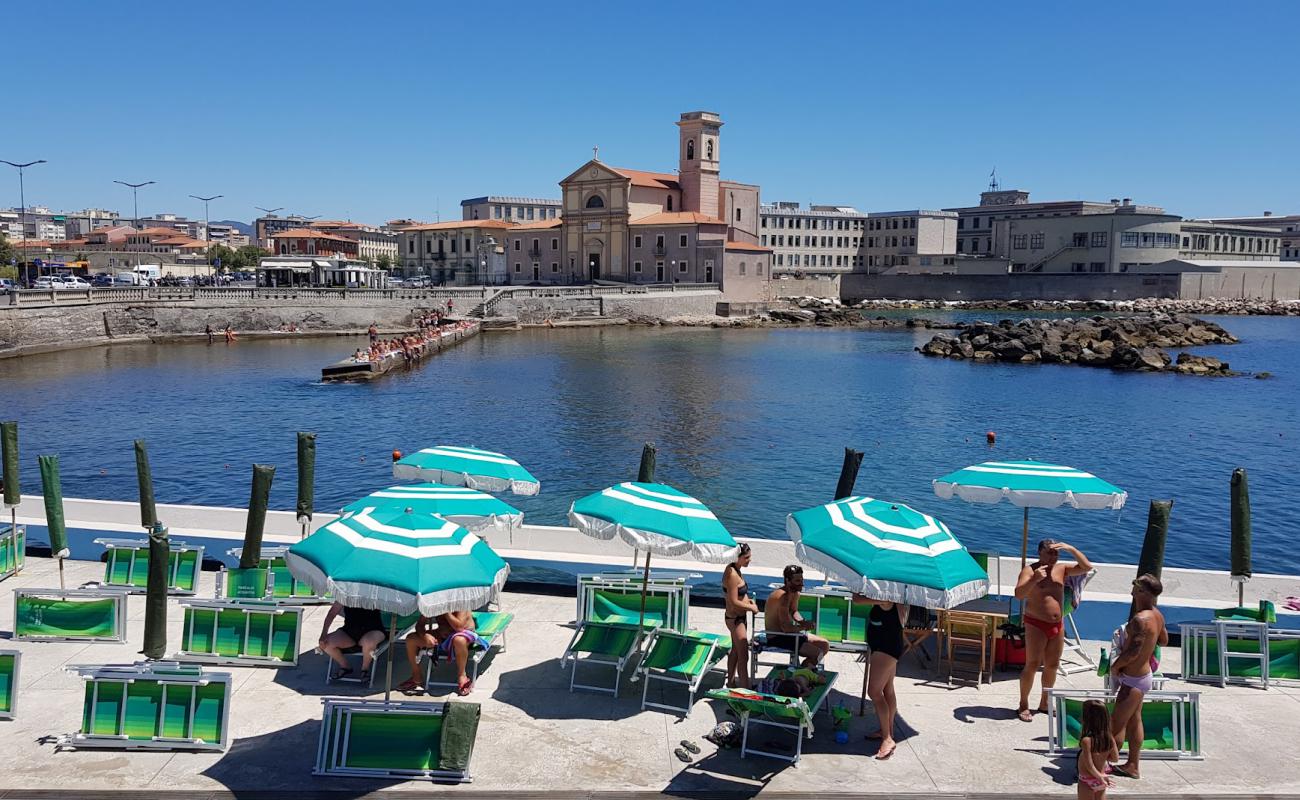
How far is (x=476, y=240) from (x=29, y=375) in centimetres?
6745

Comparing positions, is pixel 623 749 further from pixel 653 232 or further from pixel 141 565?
pixel 653 232

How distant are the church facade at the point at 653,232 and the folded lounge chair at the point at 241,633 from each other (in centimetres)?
8624

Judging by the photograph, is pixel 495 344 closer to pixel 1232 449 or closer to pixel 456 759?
pixel 1232 449

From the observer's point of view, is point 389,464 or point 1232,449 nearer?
point 389,464

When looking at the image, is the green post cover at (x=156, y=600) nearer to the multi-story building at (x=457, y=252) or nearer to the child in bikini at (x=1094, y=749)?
the child in bikini at (x=1094, y=749)

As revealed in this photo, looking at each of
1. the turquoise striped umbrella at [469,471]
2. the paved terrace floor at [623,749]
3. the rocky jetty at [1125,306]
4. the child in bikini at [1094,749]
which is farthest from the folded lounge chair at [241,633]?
the rocky jetty at [1125,306]

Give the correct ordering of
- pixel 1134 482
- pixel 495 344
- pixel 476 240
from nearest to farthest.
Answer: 1. pixel 1134 482
2. pixel 495 344
3. pixel 476 240

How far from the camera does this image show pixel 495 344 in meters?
67.6

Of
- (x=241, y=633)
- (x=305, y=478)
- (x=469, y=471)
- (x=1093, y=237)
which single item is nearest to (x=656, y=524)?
(x=469, y=471)

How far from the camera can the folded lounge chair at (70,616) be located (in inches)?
386

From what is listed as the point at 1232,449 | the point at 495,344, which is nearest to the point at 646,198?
the point at 495,344

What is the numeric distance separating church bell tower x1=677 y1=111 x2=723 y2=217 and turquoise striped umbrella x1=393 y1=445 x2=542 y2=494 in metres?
93.1

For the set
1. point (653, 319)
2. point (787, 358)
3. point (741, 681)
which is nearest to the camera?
point (741, 681)

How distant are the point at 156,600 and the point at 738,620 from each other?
5393 millimetres
